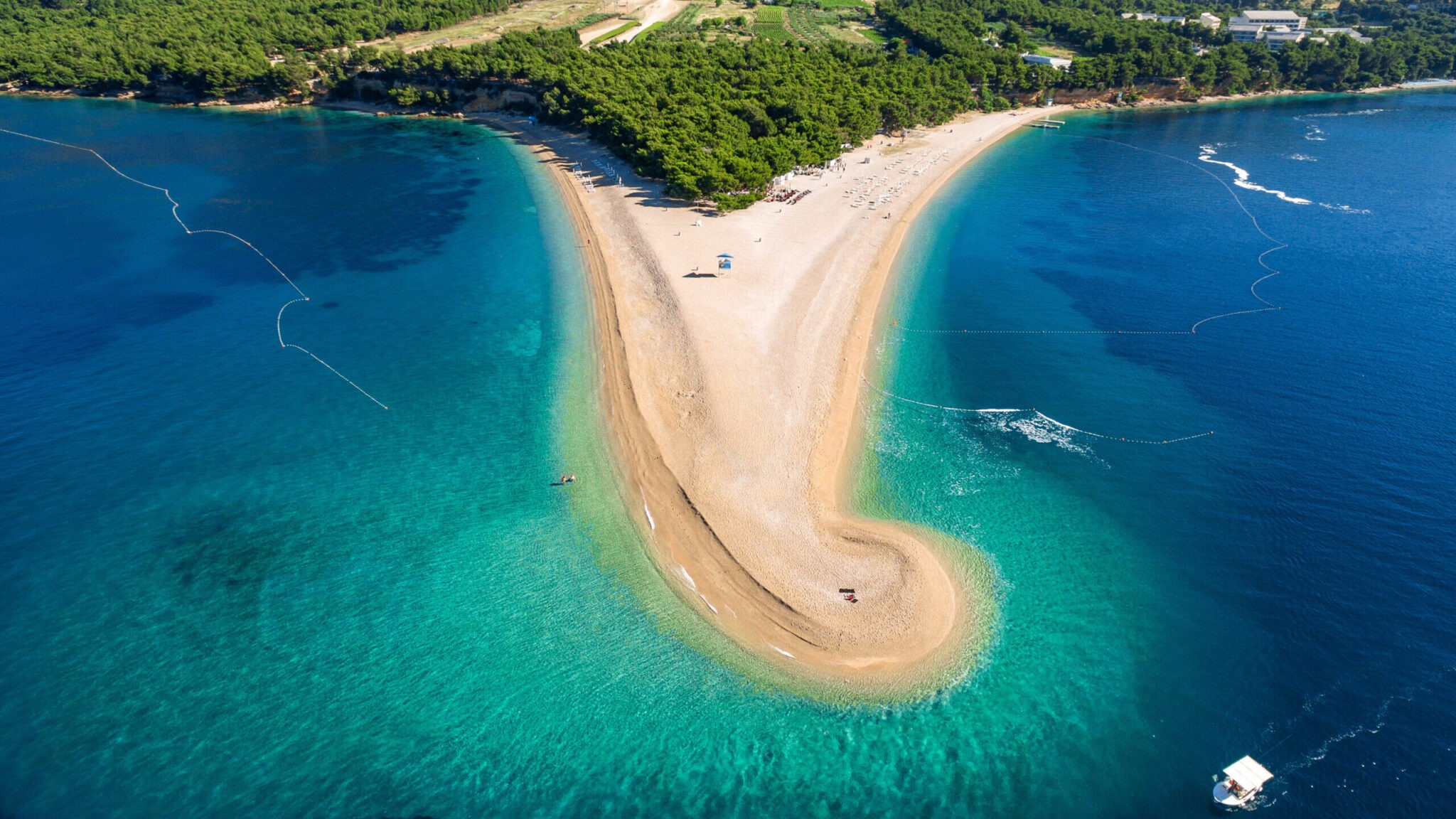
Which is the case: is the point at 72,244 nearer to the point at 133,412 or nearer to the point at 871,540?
the point at 133,412

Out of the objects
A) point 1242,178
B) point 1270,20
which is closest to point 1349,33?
point 1270,20

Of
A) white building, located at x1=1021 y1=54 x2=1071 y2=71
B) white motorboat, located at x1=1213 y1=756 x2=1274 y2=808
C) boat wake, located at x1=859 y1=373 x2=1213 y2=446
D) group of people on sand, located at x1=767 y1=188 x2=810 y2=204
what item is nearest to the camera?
white motorboat, located at x1=1213 y1=756 x2=1274 y2=808

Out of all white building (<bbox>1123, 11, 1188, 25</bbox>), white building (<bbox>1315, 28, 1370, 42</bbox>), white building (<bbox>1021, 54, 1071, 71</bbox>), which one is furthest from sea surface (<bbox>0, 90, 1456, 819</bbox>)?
A: white building (<bbox>1123, 11, 1188, 25</bbox>)

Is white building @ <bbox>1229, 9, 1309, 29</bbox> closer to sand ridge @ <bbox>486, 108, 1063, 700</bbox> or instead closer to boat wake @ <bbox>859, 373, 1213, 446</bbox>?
sand ridge @ <bbox>486, 108, 1063, 700</bbox>

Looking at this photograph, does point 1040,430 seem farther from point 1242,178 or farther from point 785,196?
point 1242,178

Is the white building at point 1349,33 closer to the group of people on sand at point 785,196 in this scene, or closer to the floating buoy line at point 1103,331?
the floating buoy line at point 1103,331

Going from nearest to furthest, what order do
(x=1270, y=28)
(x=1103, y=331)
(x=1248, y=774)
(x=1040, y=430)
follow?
(x=1248, y=774) < (x=1040, y=430) < (x=1103, y=331) < (x=1270, y=28)
